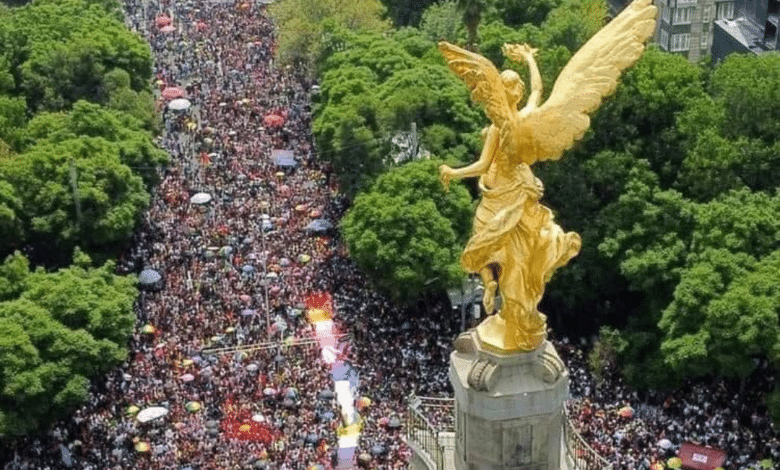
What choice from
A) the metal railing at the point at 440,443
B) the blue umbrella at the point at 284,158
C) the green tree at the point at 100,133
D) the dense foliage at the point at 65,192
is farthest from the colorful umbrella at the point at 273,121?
the metal railing at the point at 440,443

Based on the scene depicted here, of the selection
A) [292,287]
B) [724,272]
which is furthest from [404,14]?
[724,272]

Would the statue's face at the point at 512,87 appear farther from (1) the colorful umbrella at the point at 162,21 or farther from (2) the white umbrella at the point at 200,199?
(1) the colorful umbrella at the point at 162,21

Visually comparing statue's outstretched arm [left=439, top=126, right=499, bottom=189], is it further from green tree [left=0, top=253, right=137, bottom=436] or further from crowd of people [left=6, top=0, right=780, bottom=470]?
green tree [left=0, top=253, right=137, bottom=436]

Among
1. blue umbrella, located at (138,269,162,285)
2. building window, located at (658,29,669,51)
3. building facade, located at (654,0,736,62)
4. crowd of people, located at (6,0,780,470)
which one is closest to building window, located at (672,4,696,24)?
building facade, located at (654,0,736,62)

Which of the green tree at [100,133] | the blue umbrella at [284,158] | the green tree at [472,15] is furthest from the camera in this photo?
the blue umbrella at [284,158]

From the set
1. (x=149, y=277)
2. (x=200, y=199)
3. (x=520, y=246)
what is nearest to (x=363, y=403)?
(x=149, y=277)

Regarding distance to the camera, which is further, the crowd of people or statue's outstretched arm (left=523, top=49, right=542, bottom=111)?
the crowd of people
